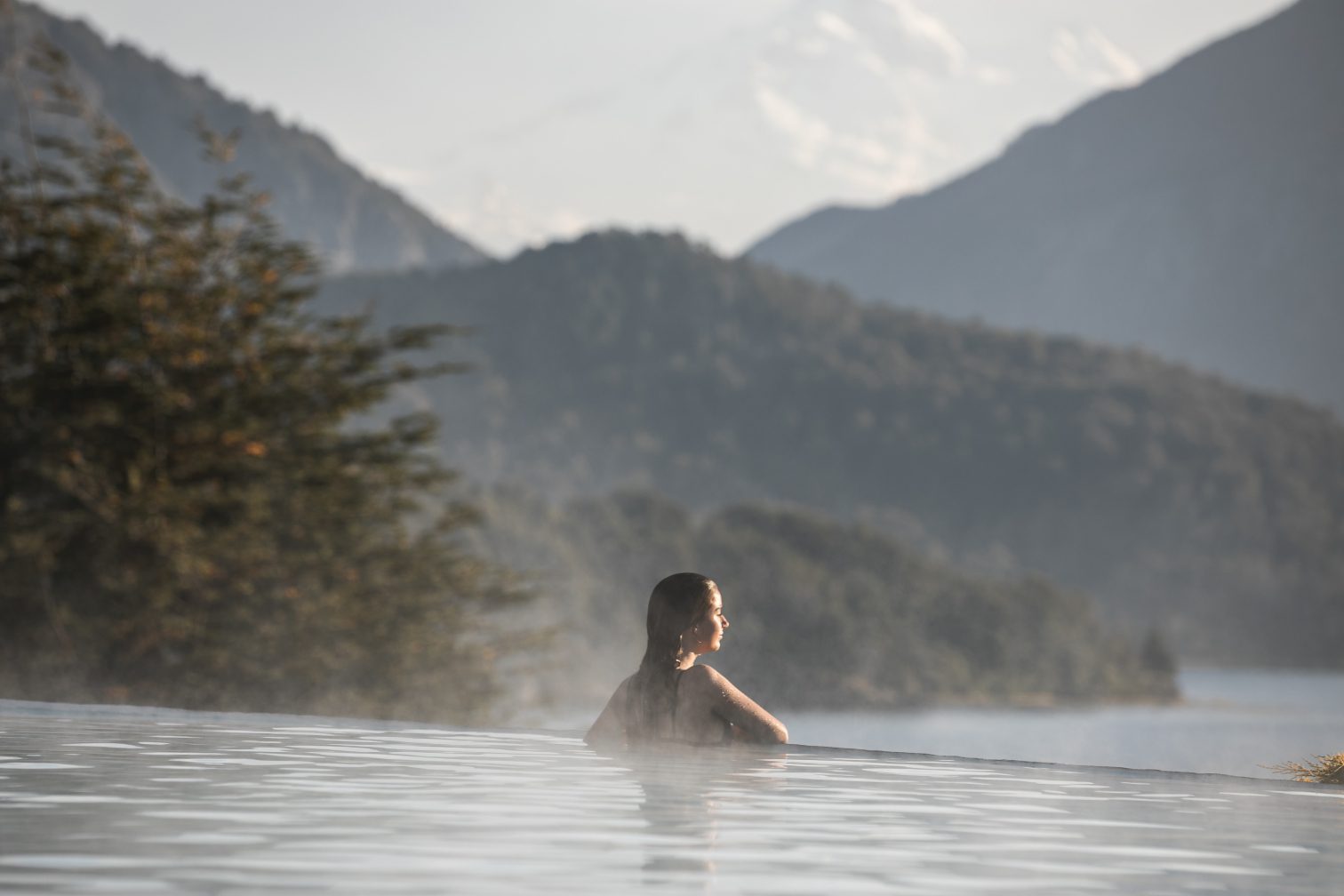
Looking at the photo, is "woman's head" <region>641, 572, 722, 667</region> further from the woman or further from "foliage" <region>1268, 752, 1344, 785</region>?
"foliage" <region>1268, 752, 1344, 785</region>

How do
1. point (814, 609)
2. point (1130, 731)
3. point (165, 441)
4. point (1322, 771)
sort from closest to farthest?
point (1322, 771) → point (165, 441) → point (1130, 731) → point (814, 609)

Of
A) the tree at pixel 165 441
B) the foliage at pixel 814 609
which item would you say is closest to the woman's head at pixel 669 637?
the tree at pixel 165 441

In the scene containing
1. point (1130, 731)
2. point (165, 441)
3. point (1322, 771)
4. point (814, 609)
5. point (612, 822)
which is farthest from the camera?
point (814, 609)

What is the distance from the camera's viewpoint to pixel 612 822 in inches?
189

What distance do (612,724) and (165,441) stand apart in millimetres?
8585

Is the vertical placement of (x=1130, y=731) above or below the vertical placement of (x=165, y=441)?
above

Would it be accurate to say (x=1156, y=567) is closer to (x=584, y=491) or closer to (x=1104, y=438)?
(x=1104, y=438)

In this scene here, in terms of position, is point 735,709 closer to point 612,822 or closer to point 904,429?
point 612,822

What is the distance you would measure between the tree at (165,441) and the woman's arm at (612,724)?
7575mm

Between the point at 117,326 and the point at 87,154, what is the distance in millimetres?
1993

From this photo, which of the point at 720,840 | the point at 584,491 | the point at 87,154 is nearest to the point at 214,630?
the point at 87,154

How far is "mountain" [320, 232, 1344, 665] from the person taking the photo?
472 ft

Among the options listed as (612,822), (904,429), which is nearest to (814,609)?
(904,429)

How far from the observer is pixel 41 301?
15.0m
